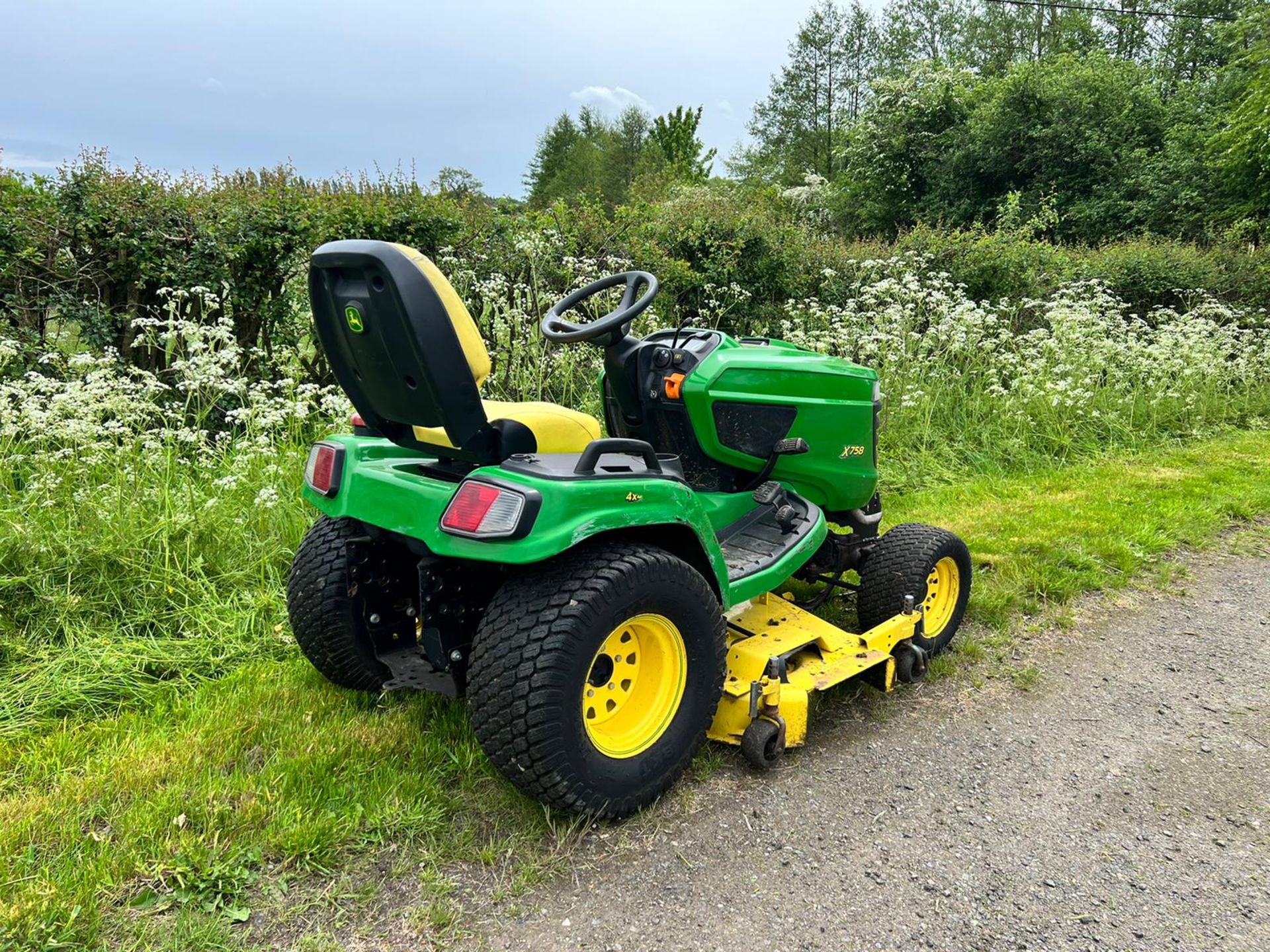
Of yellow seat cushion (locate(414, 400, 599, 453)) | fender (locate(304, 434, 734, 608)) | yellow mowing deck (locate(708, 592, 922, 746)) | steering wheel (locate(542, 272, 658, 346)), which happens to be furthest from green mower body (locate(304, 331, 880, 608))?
steering wheel (locate(542, 272, 658, 346))

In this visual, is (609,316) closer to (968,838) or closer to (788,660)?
(788,660)

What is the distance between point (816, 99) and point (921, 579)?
3815 cm

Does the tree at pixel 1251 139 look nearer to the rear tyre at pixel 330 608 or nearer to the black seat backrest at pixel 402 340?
the black seat backrest at pixel 402 340

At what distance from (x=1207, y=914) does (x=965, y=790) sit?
616 millimetres

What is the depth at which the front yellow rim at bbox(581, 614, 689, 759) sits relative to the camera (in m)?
2.14

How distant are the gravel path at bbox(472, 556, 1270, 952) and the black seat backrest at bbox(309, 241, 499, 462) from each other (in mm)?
1168

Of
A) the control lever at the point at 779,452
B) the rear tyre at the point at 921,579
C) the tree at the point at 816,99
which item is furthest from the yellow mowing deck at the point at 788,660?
the tree at the point at 816,99

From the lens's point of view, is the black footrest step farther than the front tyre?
Yes

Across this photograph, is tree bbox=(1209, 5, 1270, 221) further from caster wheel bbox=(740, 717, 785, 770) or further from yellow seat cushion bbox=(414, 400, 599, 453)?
caster wheel bbox=(740, 717, 785, 770)

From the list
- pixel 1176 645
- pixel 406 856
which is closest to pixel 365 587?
pixel 406 856

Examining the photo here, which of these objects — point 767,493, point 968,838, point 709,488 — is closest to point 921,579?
point 767,493

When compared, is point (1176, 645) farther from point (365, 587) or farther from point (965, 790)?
point (365, 587)

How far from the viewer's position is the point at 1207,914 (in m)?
1.92

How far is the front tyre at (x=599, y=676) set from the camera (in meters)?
1.88
